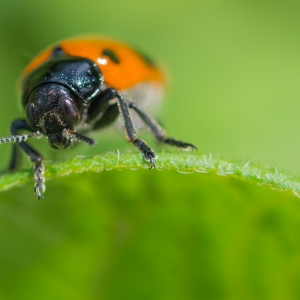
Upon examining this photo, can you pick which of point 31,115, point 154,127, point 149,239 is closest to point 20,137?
point 31,115

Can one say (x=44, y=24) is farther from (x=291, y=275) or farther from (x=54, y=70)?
(x=291, y=275)

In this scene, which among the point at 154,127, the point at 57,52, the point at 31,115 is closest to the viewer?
the point at 31,115

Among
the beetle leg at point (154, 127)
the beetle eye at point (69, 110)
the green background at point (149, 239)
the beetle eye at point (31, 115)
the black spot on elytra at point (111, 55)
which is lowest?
the green background at point (149, 239)

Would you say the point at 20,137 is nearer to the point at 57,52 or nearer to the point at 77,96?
the point at 77,96

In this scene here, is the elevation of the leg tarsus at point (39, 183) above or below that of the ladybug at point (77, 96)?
below

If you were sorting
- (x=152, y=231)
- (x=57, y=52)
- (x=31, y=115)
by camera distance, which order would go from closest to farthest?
(x=152, y=231) → (x=31, y=115) → (x=57, y=52)

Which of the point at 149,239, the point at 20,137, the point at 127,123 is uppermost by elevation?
the point at 127,123

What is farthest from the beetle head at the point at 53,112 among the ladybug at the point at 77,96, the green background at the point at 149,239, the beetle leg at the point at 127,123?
the green background at the point at 149,239

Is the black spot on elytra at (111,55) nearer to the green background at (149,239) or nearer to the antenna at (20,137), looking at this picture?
the antenna at (20,137)
